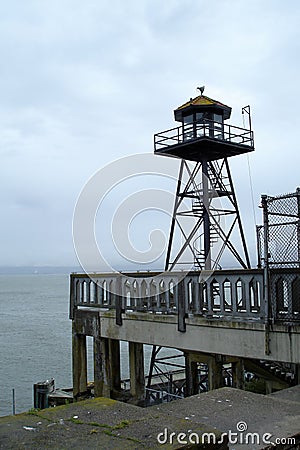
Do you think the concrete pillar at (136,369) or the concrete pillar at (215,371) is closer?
the concrete pillar at (215,371)

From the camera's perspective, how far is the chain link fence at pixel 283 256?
8.87 meters

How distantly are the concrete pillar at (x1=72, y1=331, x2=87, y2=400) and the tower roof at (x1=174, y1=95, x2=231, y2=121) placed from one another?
439 inches

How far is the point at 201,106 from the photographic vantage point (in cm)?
2128

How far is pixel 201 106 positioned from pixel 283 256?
13248 mm

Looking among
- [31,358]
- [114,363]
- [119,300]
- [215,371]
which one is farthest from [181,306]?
[31,358]

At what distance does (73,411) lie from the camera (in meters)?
3.38

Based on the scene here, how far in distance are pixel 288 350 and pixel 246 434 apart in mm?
5421

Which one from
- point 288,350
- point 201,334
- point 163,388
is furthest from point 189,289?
point 163,388

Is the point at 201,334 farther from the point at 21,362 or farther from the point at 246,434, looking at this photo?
the point at 21,362

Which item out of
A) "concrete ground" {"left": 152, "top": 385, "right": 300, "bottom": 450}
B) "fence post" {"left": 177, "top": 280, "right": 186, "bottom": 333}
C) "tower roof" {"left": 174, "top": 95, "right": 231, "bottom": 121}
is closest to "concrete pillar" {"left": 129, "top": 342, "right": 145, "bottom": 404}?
"fence post" {"left": 177, "top": 280, "right": 186, "bottom": 333}

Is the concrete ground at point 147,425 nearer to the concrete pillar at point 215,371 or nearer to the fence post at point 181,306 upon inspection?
the fence post at point 181,306

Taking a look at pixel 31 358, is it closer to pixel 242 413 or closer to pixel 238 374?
pixel 238 374

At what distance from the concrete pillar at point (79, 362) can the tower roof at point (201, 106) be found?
36.6ft

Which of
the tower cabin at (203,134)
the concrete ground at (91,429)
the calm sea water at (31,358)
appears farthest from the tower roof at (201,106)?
the concrete ground at (91,429)
